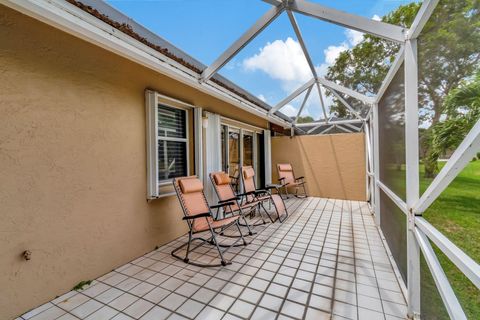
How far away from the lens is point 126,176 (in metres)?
2.92

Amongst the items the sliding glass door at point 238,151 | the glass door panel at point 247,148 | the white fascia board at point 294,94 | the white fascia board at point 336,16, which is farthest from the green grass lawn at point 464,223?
the glass door panel at point 247,148

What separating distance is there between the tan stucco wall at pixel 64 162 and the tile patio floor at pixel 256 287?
12.1 inches

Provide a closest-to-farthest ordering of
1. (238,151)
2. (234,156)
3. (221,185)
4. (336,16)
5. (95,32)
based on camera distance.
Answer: (95,32)
(336,16)
(221,185)
(234,156)
(238,151)

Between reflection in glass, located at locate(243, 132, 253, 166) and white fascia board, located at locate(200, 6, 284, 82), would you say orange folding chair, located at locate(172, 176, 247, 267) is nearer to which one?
white fascia board, located at locate(200, 6, 284, 82)

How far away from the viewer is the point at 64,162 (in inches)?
89.5

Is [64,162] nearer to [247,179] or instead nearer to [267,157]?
[247,179]

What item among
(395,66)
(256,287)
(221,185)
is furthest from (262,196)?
(395,66)

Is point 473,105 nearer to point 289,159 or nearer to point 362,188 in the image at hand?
point 362,188

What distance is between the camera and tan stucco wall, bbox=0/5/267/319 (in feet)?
6.28

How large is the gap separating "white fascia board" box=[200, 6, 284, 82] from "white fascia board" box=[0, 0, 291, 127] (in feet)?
1.35

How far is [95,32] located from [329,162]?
680 centimetres

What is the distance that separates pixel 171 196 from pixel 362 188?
5.80 meters

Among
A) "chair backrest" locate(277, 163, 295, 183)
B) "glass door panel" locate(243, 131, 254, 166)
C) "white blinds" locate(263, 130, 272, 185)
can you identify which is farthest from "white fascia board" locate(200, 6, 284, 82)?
"chair backrest" locate(277, 163, 295, 183)

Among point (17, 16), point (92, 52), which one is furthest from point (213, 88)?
point (17, 16)
